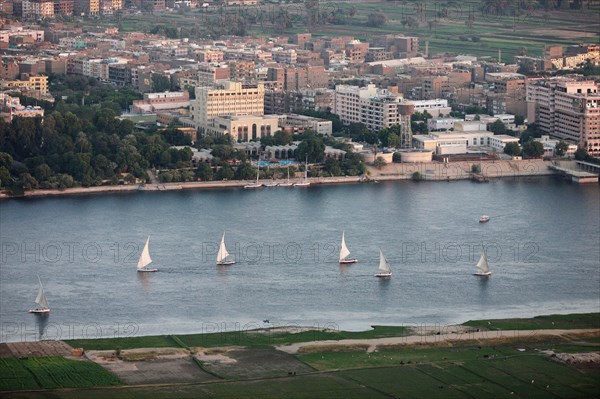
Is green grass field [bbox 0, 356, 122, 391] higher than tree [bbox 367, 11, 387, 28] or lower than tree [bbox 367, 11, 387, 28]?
lower

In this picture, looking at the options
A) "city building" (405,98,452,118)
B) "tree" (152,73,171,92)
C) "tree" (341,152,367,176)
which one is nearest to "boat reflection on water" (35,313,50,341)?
"tree" (341,152,367,176)

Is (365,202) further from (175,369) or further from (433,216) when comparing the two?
(175,369)

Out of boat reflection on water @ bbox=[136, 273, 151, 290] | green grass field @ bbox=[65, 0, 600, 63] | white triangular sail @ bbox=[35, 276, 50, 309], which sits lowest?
boat reflection on water @ bbox=[136, 273, 151, 290]

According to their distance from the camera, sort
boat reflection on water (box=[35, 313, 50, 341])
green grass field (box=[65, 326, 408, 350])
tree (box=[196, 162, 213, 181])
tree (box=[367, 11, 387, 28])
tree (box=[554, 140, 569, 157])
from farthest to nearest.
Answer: tree (box=[367, 11, 387, 28]) → tree (box=[554, 140, 569, 157]) → tree (box=[196, 162, 213, 181]) → boat reflection on water (box=[35, 313, 50, 341]) → green grass field (box=[65, 326, 408, 350])

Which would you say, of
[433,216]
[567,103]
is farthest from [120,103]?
[433,216]

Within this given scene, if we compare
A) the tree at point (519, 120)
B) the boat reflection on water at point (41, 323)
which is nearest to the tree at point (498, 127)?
the tree at point (519, 120)

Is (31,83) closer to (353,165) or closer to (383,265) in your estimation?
(353,165)

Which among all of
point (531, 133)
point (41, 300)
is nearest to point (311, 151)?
point (531, 133)

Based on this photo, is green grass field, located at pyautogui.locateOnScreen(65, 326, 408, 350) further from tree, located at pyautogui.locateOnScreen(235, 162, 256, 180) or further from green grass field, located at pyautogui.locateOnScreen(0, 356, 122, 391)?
tree, located at pyautogui.locateOnScreen(235, 162, 256, 180)
